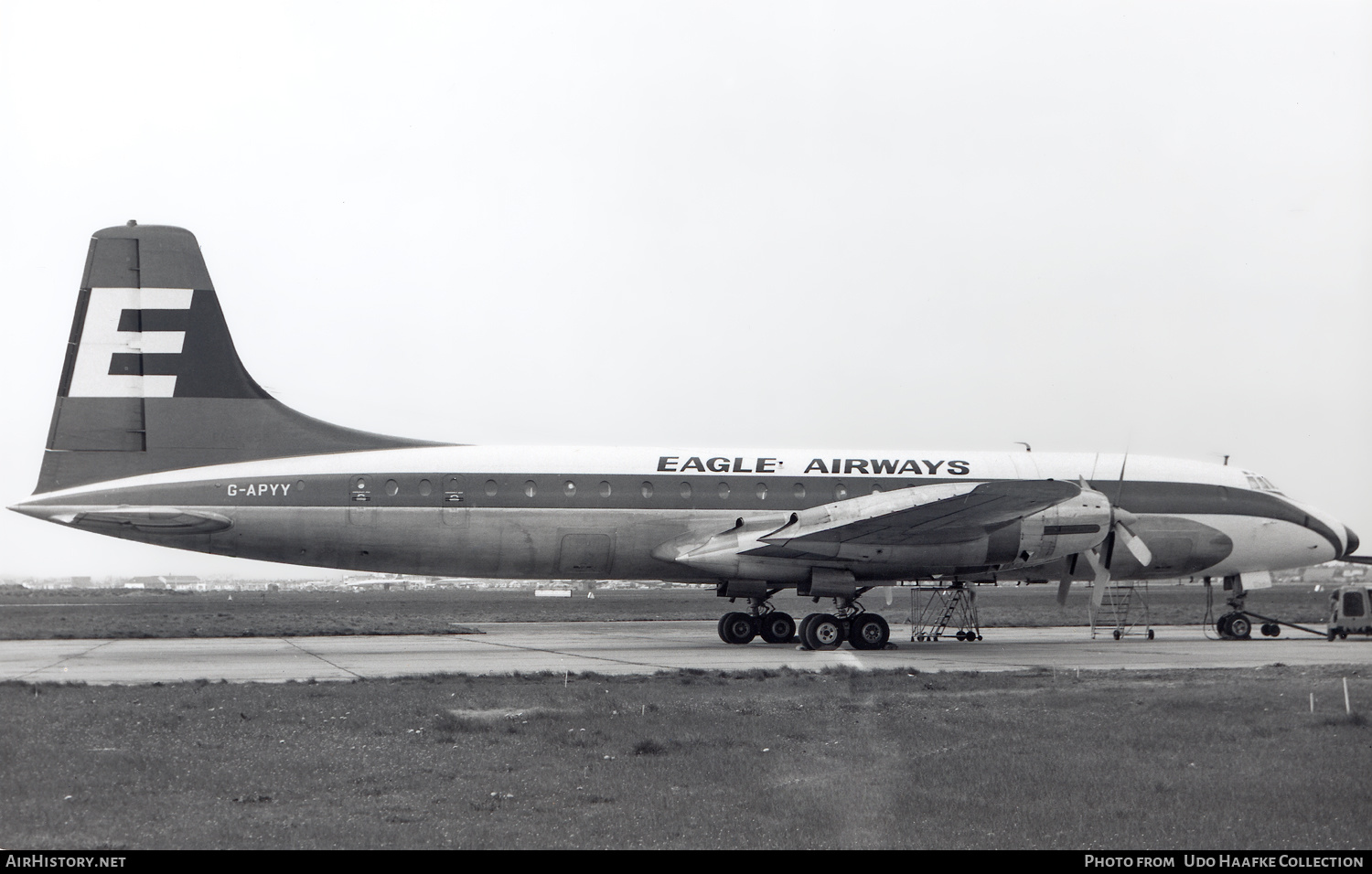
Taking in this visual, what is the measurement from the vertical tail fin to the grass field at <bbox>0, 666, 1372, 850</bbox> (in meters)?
6.86

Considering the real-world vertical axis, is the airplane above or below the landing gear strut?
above

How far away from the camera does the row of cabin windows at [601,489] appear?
22.2 meters

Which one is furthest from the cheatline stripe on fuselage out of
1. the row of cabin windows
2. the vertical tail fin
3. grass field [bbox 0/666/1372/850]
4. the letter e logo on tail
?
grass field [bbox 0/666/1372/850]

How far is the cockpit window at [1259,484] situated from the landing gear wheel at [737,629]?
13.3 metres

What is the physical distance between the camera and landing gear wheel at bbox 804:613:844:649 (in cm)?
2212

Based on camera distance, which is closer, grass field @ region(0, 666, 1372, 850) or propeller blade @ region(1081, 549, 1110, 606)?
grass field @ region(0, 666, 1372, 850)

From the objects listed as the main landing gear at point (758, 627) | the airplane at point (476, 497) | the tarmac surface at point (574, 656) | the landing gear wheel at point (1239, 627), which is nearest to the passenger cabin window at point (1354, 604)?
the tarmac surface at point (574, 656)

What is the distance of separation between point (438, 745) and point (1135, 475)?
2045 centimetres

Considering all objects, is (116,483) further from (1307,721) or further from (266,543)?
(1307,721)

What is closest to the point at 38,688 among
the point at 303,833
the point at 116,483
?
the point at 116,483

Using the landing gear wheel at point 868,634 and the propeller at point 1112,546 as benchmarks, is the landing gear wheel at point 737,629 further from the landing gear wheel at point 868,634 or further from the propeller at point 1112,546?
the propeller at point 1112,546

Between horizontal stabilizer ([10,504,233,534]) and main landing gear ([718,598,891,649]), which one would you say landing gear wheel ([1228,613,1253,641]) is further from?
horizontal stabilizer ([10,504,233,534])

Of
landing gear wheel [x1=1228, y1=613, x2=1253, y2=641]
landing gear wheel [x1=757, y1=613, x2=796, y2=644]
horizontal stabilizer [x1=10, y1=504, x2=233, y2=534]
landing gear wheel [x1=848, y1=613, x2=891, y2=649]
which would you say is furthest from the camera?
landing gear wheel [x1=1228, y1=613, x2=1253, y2=641]

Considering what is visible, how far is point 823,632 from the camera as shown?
22188 mm
